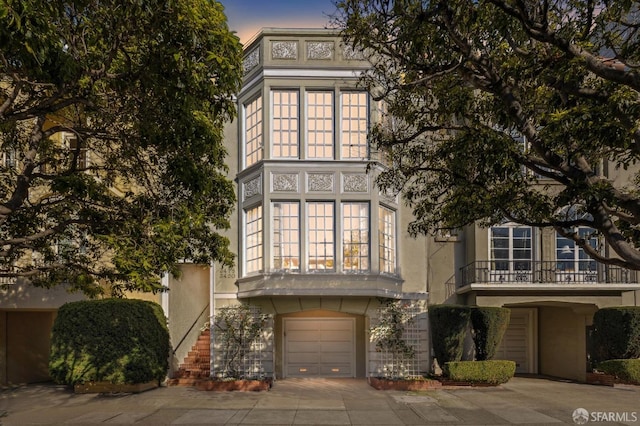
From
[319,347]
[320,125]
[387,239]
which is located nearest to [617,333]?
[387,239]

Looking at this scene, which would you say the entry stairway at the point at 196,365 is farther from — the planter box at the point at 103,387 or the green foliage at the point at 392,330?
the green foliage at the point at 392,330

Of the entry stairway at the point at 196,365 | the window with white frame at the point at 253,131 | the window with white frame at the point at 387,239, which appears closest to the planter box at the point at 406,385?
the window with white frame at the point at 387,239

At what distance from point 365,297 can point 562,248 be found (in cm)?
695

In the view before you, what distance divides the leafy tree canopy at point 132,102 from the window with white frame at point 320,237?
5097mm

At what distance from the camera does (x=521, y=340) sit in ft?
65.1

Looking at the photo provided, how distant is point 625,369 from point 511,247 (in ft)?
15.5

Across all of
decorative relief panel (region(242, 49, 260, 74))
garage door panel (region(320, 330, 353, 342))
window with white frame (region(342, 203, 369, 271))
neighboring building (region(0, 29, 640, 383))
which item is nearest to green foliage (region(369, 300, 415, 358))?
neighboring building (region(0, 29, 640, 383))

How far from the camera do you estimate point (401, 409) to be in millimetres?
12547

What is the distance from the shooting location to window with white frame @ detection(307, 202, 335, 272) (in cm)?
1581

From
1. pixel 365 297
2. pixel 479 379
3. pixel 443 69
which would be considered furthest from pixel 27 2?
pixel 479 379

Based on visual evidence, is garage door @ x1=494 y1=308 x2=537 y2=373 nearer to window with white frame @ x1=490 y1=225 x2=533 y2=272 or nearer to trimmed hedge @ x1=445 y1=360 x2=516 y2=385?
window with white frame @ x1=490 y1=225 x2=533 y2=272

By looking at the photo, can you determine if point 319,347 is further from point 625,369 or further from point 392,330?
point 625,369

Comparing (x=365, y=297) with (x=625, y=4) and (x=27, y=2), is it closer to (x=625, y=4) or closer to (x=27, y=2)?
(x=625, y=4)

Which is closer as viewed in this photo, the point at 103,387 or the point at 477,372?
the point at 103,387
